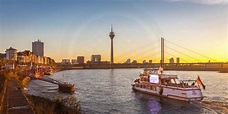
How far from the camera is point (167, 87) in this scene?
160 feet

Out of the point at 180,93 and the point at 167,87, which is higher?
the point at 167,87

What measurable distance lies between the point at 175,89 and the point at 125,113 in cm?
1547

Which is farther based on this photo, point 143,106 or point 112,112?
point 143,106

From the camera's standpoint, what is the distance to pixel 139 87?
6025 cm

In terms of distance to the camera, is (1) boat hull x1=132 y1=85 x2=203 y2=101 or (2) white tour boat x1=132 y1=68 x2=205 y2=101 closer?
(1) boat hull x1=132 y1=85 x2=203 y2=101

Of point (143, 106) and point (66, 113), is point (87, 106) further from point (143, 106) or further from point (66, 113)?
point (66, 113)

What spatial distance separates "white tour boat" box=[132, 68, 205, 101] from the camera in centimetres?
4391

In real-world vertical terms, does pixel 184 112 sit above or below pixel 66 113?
below

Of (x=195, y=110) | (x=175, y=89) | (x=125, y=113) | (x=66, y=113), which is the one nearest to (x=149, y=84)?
(x=175, y=89)

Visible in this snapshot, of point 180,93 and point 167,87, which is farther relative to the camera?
point 167,87

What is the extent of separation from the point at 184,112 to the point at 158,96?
602 inches

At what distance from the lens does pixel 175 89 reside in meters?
46.6

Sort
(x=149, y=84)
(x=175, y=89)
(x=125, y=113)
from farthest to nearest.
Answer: (x=149, y=84) → (x=175, y=89) → (x=125, y=113)

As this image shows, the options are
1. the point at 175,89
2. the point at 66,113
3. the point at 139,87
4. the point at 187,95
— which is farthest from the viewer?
the point at 139,87
